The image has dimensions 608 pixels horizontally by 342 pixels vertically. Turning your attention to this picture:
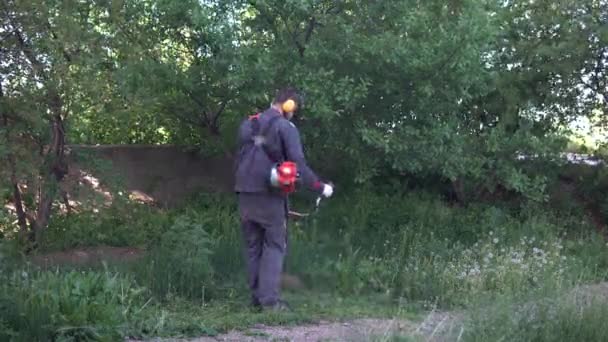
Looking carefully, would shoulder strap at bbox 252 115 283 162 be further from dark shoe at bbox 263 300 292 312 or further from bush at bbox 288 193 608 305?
bush at bbox 288 193 608 305

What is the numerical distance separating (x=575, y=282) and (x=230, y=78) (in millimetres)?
3862

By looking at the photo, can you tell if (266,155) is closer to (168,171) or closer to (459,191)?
(168,171)

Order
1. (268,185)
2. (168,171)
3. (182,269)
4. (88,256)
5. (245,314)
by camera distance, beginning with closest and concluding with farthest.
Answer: (245,314)
(268,185)
(182,269)
(88,256)
(168,171)

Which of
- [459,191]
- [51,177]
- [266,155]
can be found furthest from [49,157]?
[459,191]

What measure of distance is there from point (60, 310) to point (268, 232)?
2.10 meters

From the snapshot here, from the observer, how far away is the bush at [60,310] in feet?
19.6

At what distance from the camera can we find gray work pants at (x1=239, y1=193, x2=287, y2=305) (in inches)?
304

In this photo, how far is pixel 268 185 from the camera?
7652 millimetres

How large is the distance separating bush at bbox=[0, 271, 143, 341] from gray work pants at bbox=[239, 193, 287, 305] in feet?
4.45

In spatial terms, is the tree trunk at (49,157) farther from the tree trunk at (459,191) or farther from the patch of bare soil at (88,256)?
the tree trunk at (459,191)

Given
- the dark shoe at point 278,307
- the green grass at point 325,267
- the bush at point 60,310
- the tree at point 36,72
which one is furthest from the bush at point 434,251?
the tree at point 36,72

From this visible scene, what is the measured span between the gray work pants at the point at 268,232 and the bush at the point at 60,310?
4.45ft

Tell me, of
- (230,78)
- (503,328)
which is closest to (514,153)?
(230,78)

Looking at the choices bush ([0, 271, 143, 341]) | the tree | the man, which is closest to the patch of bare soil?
the tree
